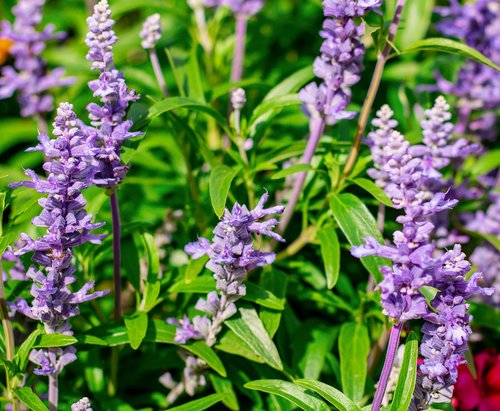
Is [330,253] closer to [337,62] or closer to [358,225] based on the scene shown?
[358,225]

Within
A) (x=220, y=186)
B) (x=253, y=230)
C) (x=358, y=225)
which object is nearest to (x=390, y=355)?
(x=253, y=230)

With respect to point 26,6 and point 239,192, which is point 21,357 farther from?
point 26,6

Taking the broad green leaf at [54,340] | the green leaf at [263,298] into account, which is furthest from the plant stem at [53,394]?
the green leaf at [263,298]

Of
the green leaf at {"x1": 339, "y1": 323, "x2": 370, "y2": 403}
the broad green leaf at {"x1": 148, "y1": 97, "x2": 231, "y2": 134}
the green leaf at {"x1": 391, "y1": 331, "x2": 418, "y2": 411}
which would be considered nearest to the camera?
the green leaf at {"x1": 391, "y1": 331, "x2": 418, "y2": 411}

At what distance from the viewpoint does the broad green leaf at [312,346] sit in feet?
7.91

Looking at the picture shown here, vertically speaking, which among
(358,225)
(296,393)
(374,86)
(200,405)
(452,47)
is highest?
(452,47)

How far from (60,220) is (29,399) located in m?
0.51

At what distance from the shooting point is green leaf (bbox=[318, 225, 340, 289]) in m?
2.19

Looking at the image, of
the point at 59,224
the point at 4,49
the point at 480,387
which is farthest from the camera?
the point at 4,49

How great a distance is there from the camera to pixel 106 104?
1.92 metres

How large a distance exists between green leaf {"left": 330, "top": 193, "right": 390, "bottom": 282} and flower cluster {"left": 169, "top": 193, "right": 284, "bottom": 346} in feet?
1.00

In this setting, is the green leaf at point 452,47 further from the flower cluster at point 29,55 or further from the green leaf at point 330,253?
the flower cluster at point 29,55

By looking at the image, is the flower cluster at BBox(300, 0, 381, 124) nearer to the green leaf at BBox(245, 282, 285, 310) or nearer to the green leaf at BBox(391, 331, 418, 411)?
the green leaf at BBox(245, 282, 285, 310)

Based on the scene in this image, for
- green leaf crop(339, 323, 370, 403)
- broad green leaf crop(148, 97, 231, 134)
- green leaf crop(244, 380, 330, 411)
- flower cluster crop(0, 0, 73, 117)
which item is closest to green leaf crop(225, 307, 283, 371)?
green leaf crop(244, 380, 330, 411)
